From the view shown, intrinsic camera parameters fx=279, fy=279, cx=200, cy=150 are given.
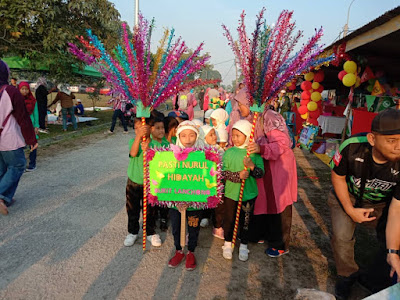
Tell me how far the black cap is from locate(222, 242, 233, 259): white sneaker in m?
1.95

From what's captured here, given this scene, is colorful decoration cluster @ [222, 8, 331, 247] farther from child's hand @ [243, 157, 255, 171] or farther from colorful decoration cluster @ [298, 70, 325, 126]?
colorful decoration cluster @ [298, 70, 325, 126]

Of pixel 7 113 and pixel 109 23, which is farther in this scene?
pixel 109 23

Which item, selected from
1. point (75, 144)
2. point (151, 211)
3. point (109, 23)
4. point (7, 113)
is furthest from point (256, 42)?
point (109, 23)

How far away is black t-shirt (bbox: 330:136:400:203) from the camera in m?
2.36

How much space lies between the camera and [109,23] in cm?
951

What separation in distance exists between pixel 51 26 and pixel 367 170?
30.0 ft

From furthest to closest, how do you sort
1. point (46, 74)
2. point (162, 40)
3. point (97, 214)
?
point (46, 74), point (97, 214), point (162, 40)

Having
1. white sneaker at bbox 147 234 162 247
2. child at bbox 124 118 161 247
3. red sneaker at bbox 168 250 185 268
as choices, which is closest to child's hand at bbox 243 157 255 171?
child at bbox 124 118 161 247

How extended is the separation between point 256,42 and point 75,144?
7486mm

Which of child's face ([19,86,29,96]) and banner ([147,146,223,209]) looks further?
child's face ([19,86,29,96])

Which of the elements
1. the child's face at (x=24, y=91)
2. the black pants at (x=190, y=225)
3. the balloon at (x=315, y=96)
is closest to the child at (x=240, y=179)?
the black pants at (x=190, y=225)

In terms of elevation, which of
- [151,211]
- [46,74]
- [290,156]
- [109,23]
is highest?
[109,23]

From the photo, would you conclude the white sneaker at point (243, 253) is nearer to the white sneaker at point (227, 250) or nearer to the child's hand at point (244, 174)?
the white sneaker at point (227, 250)

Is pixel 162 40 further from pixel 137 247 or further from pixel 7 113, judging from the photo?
pixel 7 113
